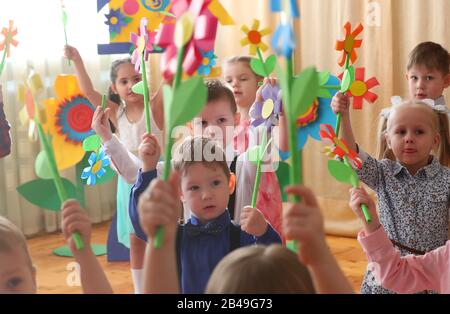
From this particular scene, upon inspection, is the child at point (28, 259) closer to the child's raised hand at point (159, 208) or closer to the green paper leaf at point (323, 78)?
the child's raised hand at point (159, 208)

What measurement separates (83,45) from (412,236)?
240cm

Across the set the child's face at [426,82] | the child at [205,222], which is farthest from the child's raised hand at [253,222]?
the child's face at [426,82]

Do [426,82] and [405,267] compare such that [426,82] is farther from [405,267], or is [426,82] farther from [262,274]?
[262,274]

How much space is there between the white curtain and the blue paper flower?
6.58 feet

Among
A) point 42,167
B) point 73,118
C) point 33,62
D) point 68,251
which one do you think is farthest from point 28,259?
point 33,62

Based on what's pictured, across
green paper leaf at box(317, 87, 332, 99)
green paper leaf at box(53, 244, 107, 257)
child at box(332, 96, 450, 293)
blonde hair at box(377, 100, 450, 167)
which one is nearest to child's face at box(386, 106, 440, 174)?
child at box(332, 96, 450, 293)

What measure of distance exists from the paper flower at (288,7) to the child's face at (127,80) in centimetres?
189

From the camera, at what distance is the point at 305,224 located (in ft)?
2.27

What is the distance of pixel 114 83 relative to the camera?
266cm

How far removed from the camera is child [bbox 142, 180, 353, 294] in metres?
0.69

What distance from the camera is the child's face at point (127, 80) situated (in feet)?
8.50

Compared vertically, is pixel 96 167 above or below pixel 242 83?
below

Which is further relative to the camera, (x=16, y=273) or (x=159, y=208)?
(x=16, y=273)

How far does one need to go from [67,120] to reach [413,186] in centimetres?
87
